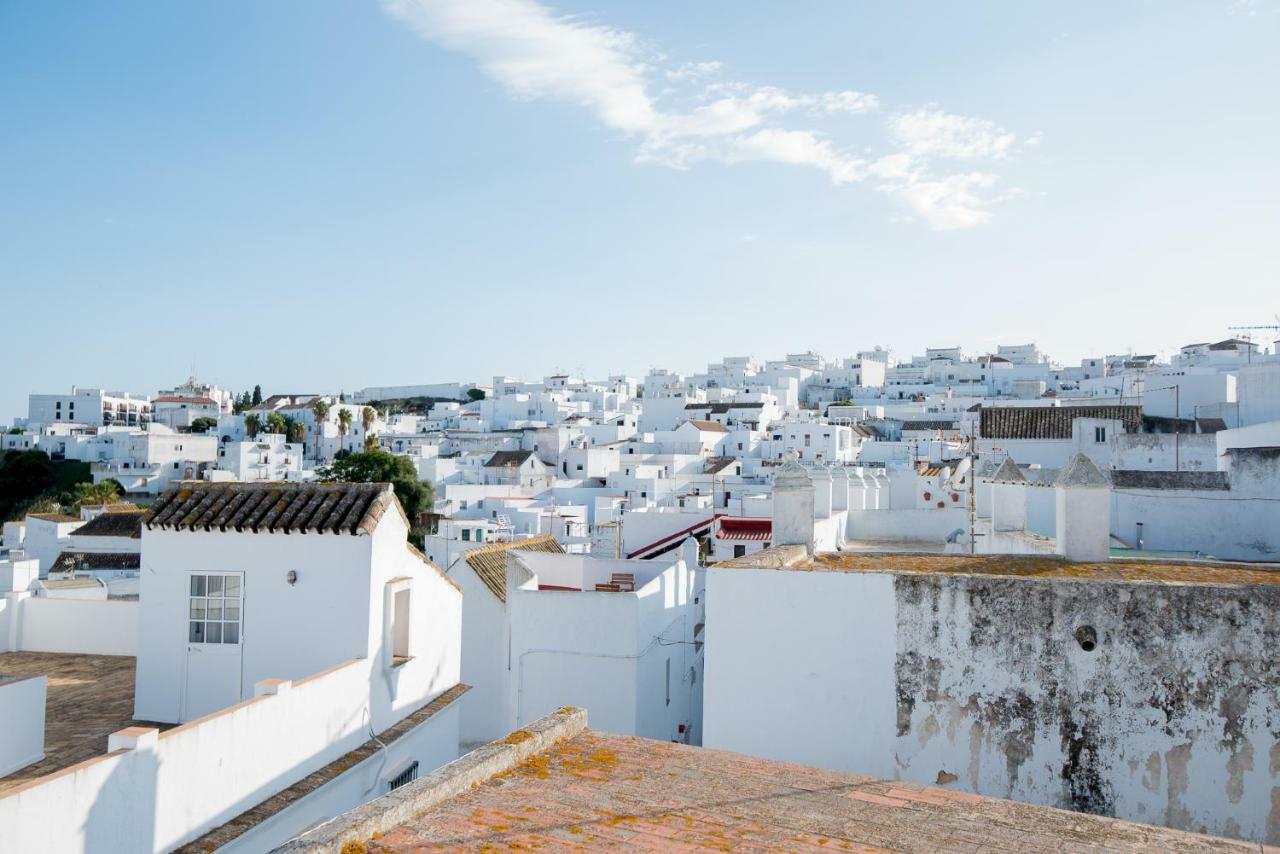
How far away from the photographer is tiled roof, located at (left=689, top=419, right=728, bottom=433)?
66000 mm

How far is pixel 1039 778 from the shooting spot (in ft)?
22.1

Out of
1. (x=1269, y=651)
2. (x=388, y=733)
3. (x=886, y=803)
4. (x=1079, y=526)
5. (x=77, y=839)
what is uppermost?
(x=1079, y=526)

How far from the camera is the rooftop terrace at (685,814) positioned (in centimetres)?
429

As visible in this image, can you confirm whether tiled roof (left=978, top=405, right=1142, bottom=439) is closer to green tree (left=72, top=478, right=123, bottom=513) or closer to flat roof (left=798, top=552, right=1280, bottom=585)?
flat roof (left=798, top=552, right=1280, bottom=585)

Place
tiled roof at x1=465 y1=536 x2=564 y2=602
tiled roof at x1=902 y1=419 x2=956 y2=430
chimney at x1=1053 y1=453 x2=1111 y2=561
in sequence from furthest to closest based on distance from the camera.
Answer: tiled roof at x1=902 y1=419 x2=956 y2=430 → tiled roof at x1=465 y1=536 x2=564 y2=602 → chimney at x1=1053 y1=453 x2=1111 y2=561

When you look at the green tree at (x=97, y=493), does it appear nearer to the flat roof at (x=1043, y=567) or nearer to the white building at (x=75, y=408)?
the white building at (x=75, y=408)

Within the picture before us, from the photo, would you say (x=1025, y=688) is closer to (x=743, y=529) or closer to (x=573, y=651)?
(x=573, y=651)

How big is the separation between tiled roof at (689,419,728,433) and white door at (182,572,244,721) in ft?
189

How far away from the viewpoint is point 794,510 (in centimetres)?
1006

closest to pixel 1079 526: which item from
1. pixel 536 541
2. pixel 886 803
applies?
pixel 886 803

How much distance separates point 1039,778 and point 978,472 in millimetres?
13817

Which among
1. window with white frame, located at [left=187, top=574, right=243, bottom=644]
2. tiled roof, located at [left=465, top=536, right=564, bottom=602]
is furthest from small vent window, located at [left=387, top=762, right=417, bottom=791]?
tiled roof, located at [left=465, top=536, right=564, bottom=602]

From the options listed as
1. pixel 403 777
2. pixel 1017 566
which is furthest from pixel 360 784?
pixel 1017 566

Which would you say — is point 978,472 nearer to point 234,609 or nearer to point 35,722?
point 234,609
